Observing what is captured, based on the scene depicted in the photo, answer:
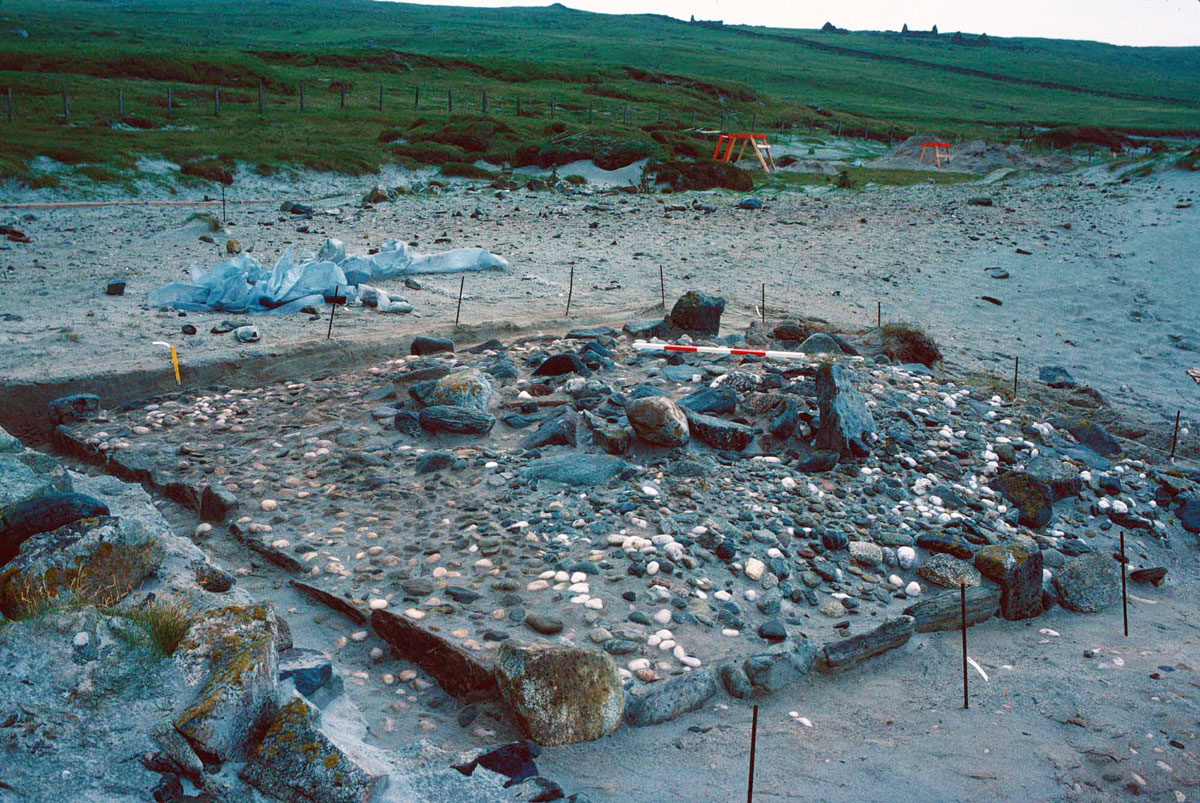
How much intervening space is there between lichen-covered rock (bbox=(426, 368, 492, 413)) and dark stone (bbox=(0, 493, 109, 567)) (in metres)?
2.47

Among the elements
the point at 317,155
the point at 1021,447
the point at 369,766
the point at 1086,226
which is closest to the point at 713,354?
the point at 1021,447

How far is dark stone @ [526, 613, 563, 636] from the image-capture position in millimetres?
3713

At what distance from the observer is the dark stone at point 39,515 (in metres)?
3.60

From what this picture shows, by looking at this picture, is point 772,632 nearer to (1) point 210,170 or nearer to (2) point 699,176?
(1) point 210,170

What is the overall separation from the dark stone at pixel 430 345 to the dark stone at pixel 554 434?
2046 mm

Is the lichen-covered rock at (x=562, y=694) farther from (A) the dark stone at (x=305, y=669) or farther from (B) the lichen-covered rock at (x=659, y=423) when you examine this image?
(B) the lichen-covered rock at (x=659, y=423)

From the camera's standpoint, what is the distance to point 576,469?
519cm

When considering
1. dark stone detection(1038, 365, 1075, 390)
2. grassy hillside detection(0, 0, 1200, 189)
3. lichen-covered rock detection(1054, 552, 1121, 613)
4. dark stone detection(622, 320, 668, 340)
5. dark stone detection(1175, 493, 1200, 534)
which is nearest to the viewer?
lichen-covered rock detection(1054, 552, 1121, 613)

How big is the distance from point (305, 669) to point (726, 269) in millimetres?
9362

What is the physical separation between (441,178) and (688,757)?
19.1 m

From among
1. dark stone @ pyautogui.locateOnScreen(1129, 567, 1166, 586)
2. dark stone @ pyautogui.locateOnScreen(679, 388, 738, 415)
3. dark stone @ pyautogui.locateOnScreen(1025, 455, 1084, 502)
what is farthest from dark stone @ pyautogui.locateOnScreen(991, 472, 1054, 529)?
dark stone @ pyautogui.locateOnScreen(679, 388, 738, 415)

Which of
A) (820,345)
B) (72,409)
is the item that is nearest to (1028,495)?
(820,345)

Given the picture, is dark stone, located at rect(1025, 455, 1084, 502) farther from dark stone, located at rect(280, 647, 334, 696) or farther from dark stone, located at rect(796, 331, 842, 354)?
dark stone, located at rect(280, 647, 334, 696)

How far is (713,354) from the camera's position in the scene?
728cm
